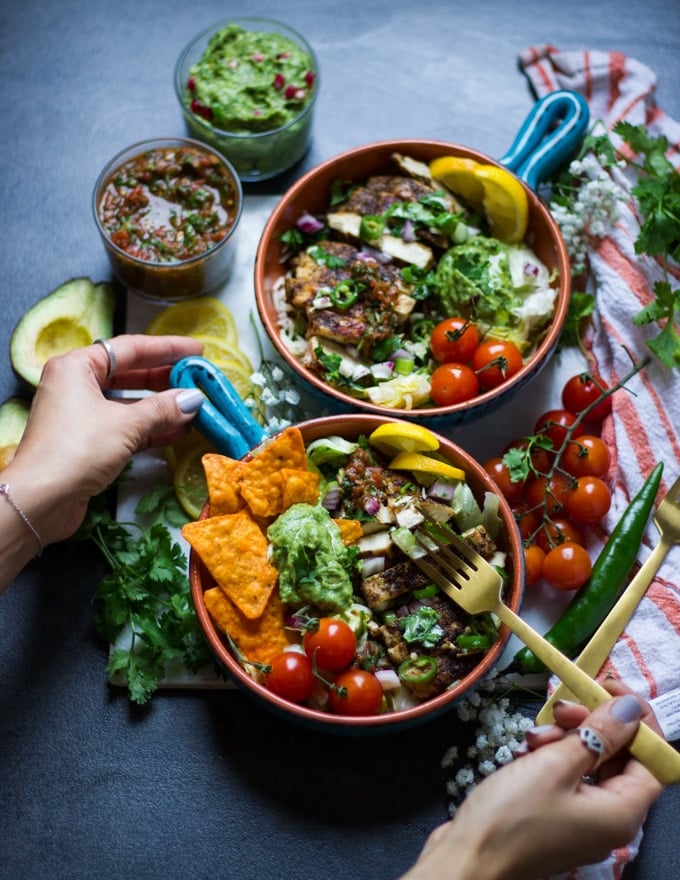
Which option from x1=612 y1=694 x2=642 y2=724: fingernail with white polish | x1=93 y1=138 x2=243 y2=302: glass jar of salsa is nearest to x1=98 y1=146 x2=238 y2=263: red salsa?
x1=93 y1=138 x2=243 y2=302: glass jar of salsa

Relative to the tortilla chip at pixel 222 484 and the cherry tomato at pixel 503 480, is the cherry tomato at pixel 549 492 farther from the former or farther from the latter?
the tortilla chip at pixel 222 484

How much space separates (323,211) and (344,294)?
1.44 feet

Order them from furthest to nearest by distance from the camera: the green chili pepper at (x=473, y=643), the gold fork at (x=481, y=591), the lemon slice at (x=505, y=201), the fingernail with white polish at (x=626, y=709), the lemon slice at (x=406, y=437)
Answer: the lemon slice at (x=505, y=201), the lemon slice at (x=406, y=437), the green chili pepper at (x=473, y=643), the gold fork at (x=481, y=591), the fingernail with white polish at (x=626, y=709)

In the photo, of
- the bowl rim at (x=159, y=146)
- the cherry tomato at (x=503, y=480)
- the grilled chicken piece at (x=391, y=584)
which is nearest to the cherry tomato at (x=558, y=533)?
the cherry tomato at (x=503, y=480)

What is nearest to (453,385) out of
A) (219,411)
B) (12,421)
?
(219,411)

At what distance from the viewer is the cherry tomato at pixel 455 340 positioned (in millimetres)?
2713

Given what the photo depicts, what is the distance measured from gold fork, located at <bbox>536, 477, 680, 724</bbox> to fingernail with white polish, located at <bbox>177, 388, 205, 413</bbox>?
3.96 feet

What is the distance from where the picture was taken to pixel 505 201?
9.29ft

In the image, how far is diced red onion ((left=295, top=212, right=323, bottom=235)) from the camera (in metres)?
2.94

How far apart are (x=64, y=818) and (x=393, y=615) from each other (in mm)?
1042

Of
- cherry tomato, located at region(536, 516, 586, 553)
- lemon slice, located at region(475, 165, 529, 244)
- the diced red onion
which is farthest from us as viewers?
the diced red onion

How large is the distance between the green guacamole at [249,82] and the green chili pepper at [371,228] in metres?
0.50

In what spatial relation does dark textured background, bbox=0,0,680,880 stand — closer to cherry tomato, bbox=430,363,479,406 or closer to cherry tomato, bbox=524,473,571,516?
cherry tomato, bbox=524,473,571,516

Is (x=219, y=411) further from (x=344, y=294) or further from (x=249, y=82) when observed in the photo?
(x=249, y=82)
